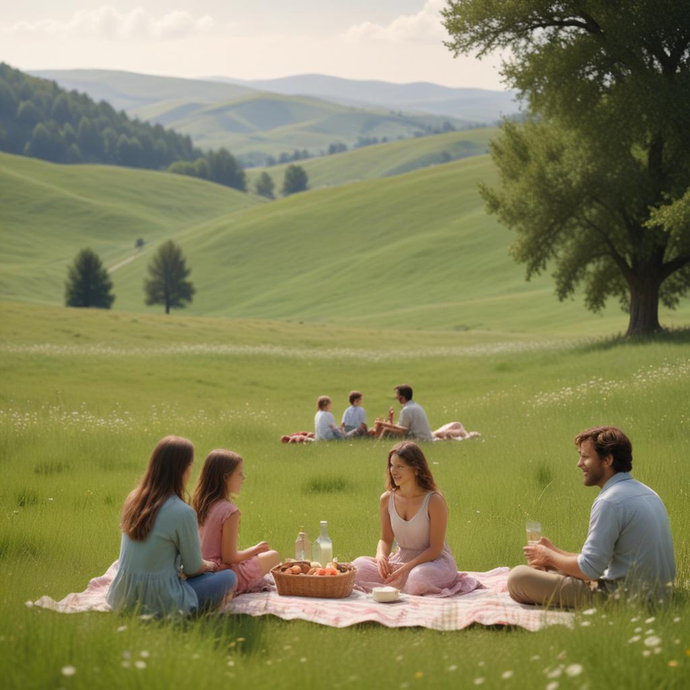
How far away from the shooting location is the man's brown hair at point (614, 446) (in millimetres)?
8164

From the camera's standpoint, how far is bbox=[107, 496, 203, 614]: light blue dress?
320 inches

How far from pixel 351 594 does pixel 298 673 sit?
3490 millimetres

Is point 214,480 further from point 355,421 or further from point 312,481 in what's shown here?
point 355,421

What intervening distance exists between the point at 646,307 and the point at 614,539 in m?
28.1

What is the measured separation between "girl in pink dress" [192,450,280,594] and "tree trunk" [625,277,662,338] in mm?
27926

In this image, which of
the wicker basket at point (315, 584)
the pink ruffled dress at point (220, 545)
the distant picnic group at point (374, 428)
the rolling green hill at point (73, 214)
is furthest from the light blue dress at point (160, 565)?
the rolling green hill at point (73, 214)

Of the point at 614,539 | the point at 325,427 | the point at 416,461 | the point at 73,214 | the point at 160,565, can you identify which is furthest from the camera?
the point at 73,214

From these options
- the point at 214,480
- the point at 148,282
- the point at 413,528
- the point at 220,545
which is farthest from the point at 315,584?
the point at 148,282

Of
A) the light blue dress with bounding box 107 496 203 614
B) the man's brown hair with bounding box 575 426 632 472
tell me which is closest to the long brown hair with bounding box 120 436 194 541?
the light blue dress with bounding box 107 496 203 614

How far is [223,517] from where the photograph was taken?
9.03 m

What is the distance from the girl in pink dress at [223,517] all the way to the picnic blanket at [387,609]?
288 mm

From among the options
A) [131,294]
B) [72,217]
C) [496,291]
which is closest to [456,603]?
[496,291]

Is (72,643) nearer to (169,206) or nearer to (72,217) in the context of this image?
(72,217)

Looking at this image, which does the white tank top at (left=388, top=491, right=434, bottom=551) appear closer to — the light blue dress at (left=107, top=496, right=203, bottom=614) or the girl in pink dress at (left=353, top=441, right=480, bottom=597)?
the girl in pink dress at (left=353, top=441, right=480, bottom=597)
